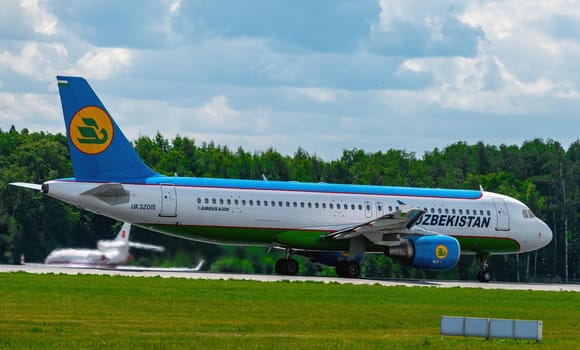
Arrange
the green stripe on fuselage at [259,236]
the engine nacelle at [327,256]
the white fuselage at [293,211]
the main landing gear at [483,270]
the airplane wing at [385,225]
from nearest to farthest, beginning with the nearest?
1. the white fuselage at [293,211]
2. the airplane wing at [385,225]
3. the green stripe on fuselage at [259,236]
4. the engine nacelle at [327,256]
5. the main landing gear at [483,270]

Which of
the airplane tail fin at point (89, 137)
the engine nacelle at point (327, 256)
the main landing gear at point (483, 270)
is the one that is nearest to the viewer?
the airplane tail fin at point (89, 137)

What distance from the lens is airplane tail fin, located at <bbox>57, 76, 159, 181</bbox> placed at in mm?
42969

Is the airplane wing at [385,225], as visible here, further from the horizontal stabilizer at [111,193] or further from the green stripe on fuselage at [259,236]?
the horizontal stabilizer at [111,193]

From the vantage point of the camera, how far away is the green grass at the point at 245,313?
76.8ft

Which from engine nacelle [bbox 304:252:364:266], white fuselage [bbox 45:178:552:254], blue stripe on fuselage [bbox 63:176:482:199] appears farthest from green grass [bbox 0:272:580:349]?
engine nacelle [bbox 304:252:364:266]

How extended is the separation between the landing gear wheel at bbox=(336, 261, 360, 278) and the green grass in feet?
21.6

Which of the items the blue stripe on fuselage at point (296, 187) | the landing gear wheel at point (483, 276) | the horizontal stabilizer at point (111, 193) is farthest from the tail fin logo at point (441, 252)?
the horizontal stabilizer at point (111, 193)

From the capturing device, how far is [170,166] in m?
99.1

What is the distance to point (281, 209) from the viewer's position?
150ft

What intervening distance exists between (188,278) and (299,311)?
417 inches

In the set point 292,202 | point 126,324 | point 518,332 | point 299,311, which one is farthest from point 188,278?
point 518,332

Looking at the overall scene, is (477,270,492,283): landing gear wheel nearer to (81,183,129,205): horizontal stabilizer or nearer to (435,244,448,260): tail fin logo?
(435,244,448,260): tail fin logo

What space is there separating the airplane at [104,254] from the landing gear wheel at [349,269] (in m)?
7.11

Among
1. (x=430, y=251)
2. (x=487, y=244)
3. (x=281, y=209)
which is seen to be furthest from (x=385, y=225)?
(x=487, y=244)
